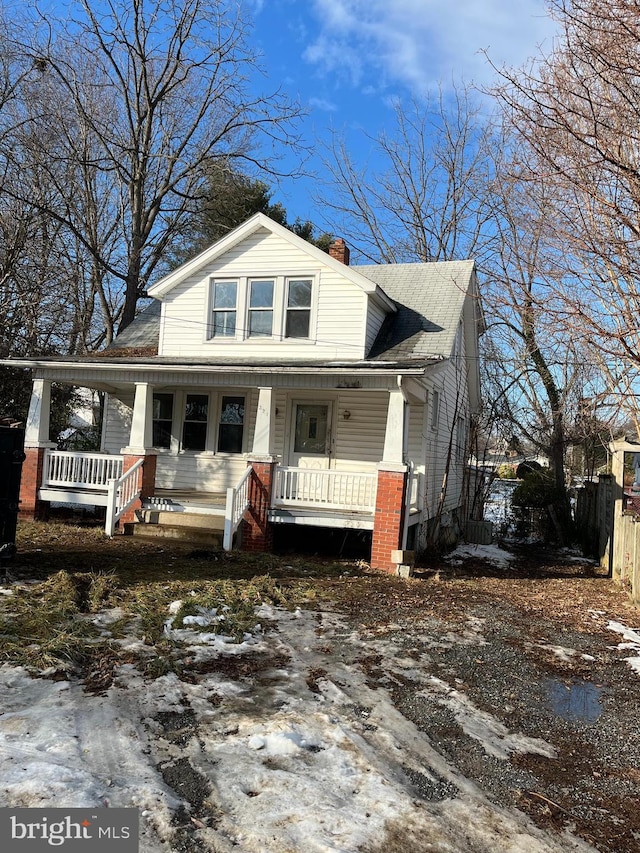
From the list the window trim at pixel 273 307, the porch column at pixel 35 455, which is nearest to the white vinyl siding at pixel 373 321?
the window trim at pixel 273 307

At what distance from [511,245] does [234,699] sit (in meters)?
10.9

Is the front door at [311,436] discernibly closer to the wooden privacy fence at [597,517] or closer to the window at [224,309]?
the window at [224,309]

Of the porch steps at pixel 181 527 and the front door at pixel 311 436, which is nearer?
the porch steps at pixel 181 527

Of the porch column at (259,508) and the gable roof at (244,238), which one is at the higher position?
the gable roof at (244,238)

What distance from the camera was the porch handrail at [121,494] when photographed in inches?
448

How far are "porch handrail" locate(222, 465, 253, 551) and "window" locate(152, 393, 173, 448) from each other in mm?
4130

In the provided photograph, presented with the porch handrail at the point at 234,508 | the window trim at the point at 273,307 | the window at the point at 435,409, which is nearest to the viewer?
the porch handrail at the point at 234,508

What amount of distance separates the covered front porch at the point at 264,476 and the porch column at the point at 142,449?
0.02 m

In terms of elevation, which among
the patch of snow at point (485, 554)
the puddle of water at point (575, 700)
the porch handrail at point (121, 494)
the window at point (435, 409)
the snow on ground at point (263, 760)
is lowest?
the patch of snow at point (485, 554)

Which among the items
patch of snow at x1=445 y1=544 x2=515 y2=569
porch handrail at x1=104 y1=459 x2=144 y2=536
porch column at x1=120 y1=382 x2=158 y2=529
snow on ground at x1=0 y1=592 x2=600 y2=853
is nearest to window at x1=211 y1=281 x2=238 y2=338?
porch column at x1=120 y1=382 x2=158 y2=529

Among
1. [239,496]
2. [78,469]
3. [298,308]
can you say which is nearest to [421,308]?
[298,308]

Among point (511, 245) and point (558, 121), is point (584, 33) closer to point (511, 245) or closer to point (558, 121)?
point (558, 121)

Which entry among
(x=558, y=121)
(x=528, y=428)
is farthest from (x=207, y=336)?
(x=528, y=428)

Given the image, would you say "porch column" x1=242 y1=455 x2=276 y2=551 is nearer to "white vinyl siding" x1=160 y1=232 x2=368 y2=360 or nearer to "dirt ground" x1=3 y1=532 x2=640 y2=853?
"dirt ground" x1=3 y1=532 x2=640 y2=853
